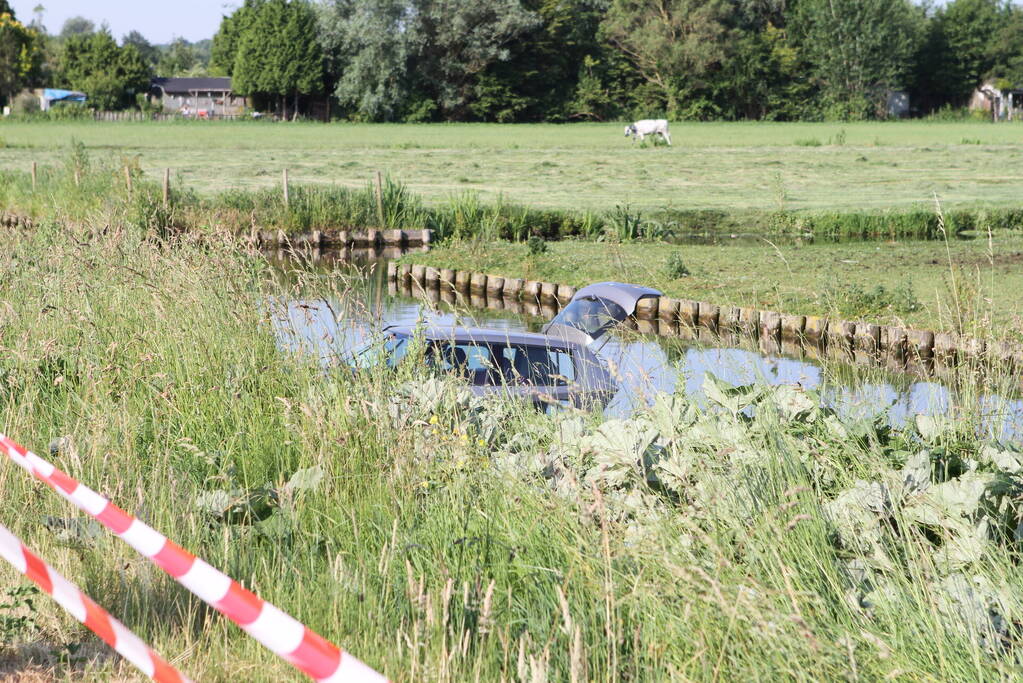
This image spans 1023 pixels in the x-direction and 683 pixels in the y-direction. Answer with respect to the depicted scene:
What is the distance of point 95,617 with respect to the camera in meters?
2.53

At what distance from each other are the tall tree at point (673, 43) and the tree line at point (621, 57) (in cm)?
12

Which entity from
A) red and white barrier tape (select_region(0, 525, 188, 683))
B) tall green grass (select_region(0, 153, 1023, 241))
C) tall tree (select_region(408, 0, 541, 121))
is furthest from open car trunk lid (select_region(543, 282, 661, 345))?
tall tree (select_region(408, 0, 541, 121))

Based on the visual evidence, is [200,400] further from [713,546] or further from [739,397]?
[713,546]

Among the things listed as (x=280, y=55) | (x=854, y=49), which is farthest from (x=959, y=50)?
(x=280, y=55)

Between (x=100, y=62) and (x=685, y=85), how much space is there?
5261cm

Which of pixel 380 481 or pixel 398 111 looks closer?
pixel 380 481

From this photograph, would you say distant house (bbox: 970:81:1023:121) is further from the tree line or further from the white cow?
the white cow

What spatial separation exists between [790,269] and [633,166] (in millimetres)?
27513

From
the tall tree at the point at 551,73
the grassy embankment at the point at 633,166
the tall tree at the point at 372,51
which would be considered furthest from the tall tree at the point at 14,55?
the tall tree at the point at 551,73

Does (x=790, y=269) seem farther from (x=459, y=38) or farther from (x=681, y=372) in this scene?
(x=459, y=38)

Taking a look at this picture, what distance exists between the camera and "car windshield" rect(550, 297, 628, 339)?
11227mm

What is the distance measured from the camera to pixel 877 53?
8631 centimetres

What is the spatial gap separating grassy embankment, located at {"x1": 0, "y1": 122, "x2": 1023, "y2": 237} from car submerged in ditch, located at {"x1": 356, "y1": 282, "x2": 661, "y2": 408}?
35.6ft

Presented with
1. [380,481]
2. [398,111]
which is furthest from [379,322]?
[398,111]
